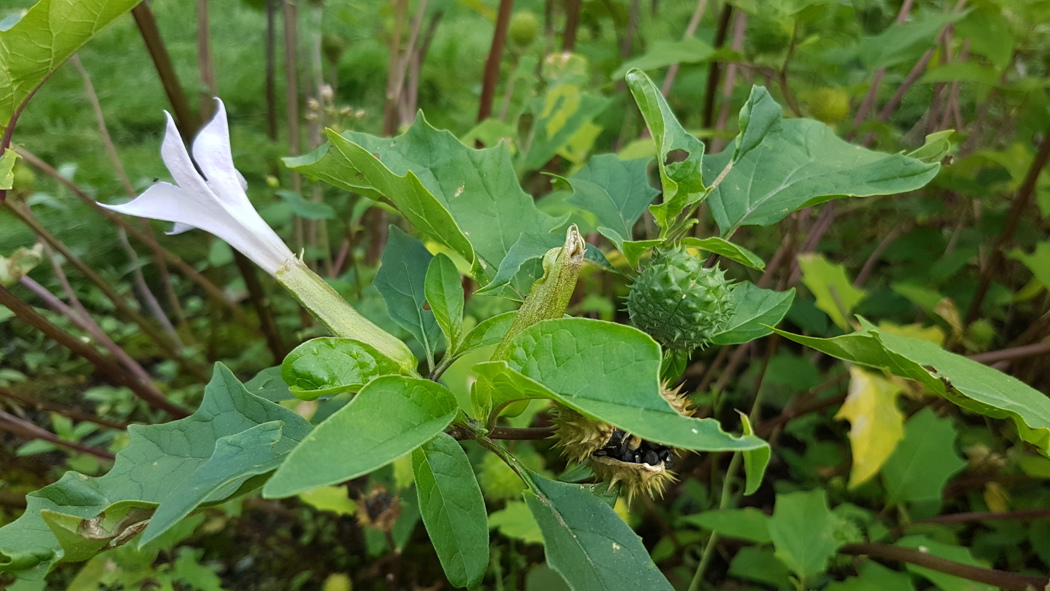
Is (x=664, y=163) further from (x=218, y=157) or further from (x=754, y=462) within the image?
(x=218, y=157)

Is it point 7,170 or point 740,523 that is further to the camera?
point 740,523

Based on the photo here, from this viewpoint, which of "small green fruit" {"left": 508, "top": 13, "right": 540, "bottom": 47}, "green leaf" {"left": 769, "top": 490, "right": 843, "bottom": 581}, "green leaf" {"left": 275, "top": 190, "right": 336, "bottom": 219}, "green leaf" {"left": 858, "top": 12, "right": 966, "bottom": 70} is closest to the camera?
"green leaf" {"left": 769, "top": 490, "right": 843, "bottom": 581}

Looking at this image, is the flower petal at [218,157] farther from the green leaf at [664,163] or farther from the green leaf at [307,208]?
the green leaf at [307,208]

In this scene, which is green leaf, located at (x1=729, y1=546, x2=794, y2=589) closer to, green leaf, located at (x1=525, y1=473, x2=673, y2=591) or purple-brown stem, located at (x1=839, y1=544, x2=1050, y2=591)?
purple-brown stem, located at (x1=839, y1=544, x2=1050, y2=591)

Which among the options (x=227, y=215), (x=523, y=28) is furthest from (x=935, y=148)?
(x=523, y=28)

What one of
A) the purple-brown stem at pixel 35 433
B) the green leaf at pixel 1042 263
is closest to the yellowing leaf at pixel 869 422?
the green leaf at pixel 1042 263

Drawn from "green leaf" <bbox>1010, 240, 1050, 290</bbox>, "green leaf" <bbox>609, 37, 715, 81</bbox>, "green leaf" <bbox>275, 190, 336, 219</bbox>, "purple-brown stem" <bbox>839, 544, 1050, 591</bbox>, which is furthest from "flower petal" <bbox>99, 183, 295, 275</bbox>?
"green leaf" <bbox>1010, 240, 1050, 290</bbox>
